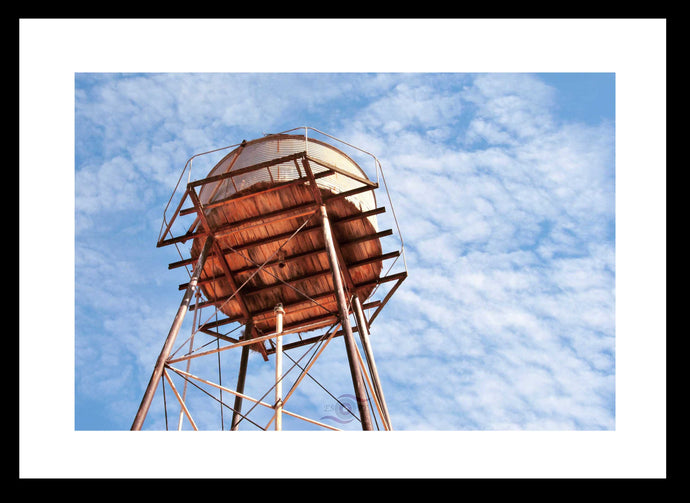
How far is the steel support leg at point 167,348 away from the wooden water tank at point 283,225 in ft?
2.73

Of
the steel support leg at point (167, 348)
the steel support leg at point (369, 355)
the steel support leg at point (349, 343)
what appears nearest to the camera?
the steel support leg at point (349, 343)

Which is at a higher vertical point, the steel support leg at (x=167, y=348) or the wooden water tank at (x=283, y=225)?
the wooden water tank at (x=283, y=225)

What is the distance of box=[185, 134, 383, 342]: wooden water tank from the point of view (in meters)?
14.5

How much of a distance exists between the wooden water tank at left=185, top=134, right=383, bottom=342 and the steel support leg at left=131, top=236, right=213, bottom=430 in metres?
0.83

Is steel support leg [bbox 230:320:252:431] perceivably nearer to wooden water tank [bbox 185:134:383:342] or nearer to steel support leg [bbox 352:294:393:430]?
wooden water tank [bbox 185:134:383:342]

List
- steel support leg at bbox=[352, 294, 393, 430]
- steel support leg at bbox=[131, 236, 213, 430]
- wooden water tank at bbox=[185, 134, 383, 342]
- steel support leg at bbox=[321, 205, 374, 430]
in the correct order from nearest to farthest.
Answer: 1. steel support leg at bbox=[321, 205, 374, 430]
2. steel support leg at bbox=[131, 236, 213, 430]
3. steel support leg at bbox=[352, 294, 393, 430]
4. wooden water tank at bbox=[185, 134, 383, 342]

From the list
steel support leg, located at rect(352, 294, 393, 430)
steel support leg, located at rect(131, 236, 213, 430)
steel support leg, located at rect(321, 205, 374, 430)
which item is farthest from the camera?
steel support leg, located at rect(352, 294, 393, 430)

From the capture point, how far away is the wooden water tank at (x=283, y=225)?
14516mm

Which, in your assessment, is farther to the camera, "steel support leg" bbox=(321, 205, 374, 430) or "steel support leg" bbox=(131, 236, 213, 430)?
"steel support leg" bbox=(131, 236, 213, 430)

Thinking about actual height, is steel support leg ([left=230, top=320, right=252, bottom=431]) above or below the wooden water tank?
below

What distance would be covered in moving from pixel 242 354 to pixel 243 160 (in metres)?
4.45

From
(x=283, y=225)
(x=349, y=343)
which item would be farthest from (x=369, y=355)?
(x=283, y=225)

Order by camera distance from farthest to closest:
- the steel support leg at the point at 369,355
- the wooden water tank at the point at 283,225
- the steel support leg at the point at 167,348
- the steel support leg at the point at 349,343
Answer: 1. the wooden water tank at the point at 283,225
2. the steel support leg at the point at 369,355
3. the steel support leg at the point at 167,348
4. the steel support leg at the point at 349,343

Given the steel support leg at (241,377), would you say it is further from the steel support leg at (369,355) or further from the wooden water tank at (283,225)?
the steel support leg at (369,355)
